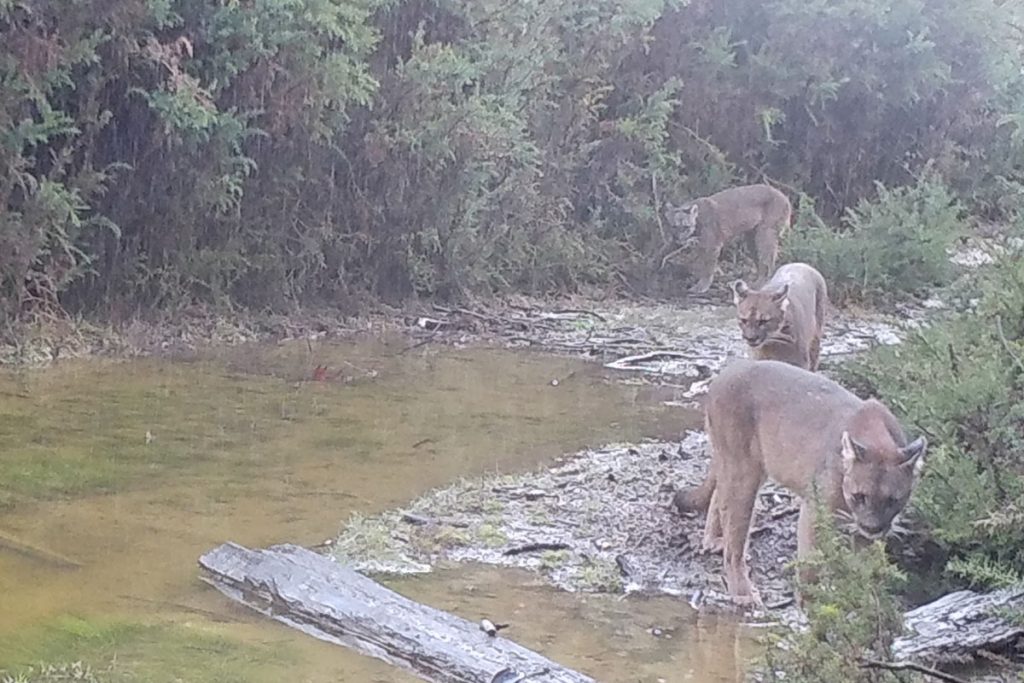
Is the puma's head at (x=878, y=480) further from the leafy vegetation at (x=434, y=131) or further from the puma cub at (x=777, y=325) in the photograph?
the leafy vegetation at (x=434, y=131)

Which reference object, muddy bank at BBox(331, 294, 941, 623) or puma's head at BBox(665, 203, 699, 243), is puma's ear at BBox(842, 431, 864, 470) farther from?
puma's head at BBox(665, 203, 699, 243)

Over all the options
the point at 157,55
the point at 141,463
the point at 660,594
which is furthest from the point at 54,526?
the point at 157,55

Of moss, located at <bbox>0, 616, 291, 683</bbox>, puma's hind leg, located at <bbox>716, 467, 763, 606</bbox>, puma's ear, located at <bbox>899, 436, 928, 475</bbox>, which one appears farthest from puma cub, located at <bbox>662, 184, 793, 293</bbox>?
moss, located at <bbox>0, 616, 291, 683</bbox>

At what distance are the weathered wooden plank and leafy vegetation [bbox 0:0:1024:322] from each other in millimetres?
8122

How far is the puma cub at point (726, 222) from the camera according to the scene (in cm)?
1819

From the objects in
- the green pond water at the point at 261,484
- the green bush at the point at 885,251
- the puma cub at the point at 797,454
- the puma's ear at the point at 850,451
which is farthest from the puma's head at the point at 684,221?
the puma's ear at the point at 850,451

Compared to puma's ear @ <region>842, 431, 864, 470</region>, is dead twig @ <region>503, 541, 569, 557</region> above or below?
below

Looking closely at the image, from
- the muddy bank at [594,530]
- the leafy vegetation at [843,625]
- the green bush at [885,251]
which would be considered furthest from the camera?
the green bush at [885,251]

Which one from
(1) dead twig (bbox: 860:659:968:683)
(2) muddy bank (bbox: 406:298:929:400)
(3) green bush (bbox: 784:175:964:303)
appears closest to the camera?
(1) dead twig (bbox: 860:659:968:683)

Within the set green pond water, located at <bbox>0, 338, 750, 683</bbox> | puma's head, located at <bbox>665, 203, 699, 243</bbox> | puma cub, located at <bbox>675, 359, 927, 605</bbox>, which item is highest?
puma cub, located at <bbox>675, 359, 927, 605</bbox>

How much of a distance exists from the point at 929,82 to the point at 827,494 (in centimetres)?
1583

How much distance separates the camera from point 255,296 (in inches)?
572

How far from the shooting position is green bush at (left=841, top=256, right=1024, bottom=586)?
640 cm

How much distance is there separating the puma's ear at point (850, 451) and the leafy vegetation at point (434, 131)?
24.3 feet
